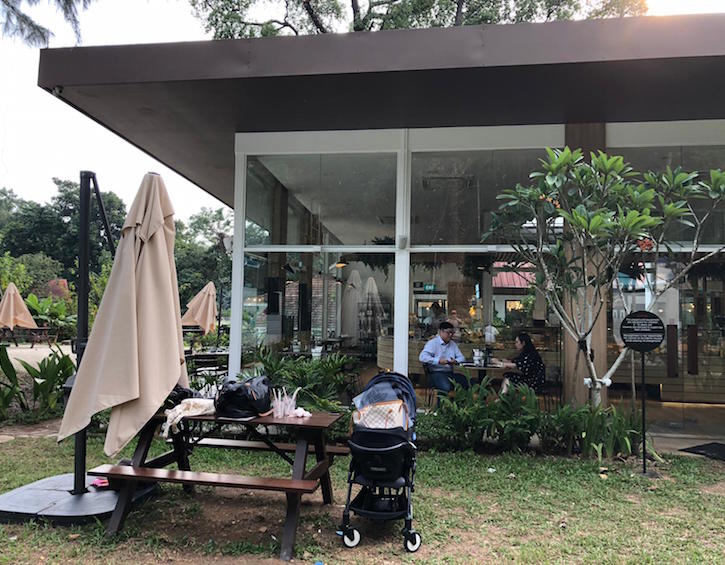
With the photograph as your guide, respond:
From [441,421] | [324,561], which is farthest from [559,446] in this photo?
[324,561]

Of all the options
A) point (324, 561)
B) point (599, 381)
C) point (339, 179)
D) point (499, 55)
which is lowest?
point (324, 561)

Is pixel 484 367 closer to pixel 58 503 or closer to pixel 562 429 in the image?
pixel 562 429

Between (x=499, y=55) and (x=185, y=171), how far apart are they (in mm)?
6881

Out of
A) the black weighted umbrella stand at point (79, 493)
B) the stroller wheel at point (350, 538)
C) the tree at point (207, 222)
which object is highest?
the tree at point (207, 222)

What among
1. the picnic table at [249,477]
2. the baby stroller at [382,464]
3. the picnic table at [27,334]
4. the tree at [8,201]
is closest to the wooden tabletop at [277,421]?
the picnic table at [249,477]

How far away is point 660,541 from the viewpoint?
11.3 ft

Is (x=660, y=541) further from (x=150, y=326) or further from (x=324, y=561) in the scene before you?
(x=150, y=326)

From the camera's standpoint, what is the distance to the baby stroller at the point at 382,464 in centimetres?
335

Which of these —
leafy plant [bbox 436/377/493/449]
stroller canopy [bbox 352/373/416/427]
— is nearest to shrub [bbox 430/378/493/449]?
leafy plant [bbox 436/377/493/449]

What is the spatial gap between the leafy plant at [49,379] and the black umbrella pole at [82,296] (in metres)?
3.47

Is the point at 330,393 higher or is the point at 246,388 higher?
the point at 246,388

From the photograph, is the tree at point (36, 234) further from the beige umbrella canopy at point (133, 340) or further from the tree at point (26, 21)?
the beige umbrella canopy at point (133, 340)

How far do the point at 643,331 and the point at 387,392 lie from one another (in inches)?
114

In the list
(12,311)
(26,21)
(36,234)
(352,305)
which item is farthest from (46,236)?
(352,305)
